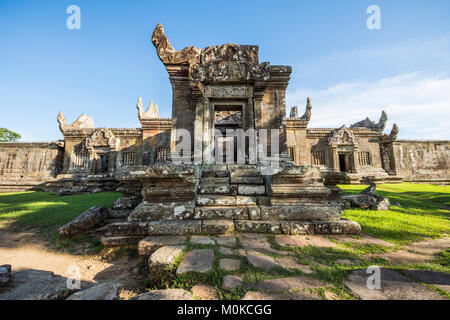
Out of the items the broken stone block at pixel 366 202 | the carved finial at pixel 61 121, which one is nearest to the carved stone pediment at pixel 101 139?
the carved finial at pixel 61 121

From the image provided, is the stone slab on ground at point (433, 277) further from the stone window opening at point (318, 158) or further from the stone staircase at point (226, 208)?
the stone window opening at point (318, 158)

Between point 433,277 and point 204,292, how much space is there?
75.1 inches

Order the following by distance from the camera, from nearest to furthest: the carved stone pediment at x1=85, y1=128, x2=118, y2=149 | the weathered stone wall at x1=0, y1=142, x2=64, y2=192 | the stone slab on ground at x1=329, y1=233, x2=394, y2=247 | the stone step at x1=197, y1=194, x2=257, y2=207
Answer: the stone slab on ground at x1=329, y1=233, x2=394, y2=247 < the stone step at x1=197, y1=194, x2=257, y2=207 < the carved stone pediment at x1=85, y1=128, x2=118, y2=149 < the weathered stone wall at x1=0, y1=142, x2=64, y2=192

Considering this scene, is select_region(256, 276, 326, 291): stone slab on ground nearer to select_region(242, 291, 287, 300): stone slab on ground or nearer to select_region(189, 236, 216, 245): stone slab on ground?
select_region(242, 291, 287, 300): stone slab on ground

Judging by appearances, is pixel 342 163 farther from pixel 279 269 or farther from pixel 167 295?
pixel 167 295

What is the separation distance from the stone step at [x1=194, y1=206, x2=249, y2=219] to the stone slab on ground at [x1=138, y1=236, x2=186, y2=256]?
0.55 meters

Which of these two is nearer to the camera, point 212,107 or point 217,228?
point 217,228

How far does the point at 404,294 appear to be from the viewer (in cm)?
130

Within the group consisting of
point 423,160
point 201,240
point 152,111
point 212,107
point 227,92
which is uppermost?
point 152,111

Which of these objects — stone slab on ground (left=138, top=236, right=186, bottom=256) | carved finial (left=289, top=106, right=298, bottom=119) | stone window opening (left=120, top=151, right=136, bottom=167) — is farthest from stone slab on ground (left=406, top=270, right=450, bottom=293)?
carved finial (left=289, top=106, right=298, bottom=119)

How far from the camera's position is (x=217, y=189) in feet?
11.7

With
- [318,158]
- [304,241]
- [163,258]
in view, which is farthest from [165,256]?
[318,158]

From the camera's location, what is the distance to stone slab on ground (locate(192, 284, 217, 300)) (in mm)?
1333
